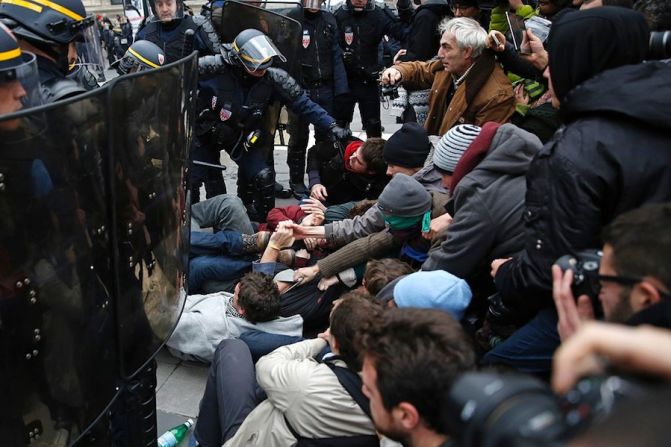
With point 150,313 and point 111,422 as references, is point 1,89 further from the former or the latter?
point 111,422

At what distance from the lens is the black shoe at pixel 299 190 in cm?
587

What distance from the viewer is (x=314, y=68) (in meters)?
6.13

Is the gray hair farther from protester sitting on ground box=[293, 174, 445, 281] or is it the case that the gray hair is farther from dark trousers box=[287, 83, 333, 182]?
dark trousers box=[287, 83, 333, 182]

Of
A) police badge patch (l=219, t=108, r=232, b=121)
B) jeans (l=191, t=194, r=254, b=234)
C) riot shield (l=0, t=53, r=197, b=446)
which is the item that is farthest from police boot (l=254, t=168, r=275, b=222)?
riot shield (l=0, t=53, r=197, b=446)

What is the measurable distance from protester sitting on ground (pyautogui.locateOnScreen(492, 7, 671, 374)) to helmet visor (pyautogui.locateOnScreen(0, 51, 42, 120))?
1486 millimetres

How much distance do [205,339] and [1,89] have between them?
1699mm

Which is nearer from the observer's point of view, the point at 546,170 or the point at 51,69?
the point at 546,170

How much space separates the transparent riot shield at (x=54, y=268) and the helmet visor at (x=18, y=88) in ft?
1.95

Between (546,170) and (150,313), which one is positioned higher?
(546,170)

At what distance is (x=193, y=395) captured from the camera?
10.5 feet

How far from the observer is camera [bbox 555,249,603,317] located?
156cm

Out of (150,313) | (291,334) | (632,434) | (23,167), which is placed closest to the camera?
(632,434)

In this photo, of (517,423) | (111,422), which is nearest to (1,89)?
(111,422)

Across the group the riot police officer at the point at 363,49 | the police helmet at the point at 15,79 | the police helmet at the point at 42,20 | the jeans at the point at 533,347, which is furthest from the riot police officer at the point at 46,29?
the riot police officer at the point at 363,49
